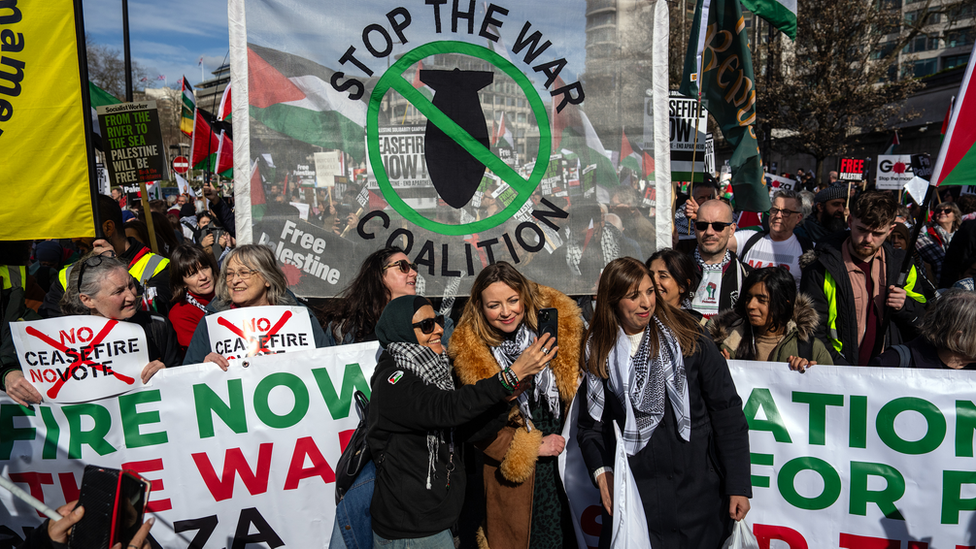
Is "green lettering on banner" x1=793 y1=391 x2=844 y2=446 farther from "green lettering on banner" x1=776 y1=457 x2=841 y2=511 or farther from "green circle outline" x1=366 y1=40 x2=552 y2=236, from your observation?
"green circle outline" x1=366 y1=40 x2=552 y2=236

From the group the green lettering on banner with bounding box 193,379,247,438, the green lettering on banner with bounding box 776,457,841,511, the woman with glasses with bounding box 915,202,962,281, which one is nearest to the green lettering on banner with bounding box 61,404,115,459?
the green lettering on banner with bounding box 193,379,247,438

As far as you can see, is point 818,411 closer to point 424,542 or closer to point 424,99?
point 424,542

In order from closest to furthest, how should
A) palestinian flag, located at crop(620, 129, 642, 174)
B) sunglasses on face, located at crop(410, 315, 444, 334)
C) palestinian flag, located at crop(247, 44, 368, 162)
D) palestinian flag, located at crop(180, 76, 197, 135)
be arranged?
sunglasses on face, located at crop(410, 315, 444, 334) → palestinian flag, located at crop(247, 44, 368, 162) → palestinian flag, located at crop(620, 129, 642, 174) → palestinian flag, located at crop(180, 76, 197, 135)

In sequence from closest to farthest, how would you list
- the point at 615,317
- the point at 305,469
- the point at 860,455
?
the point at 615,317
the point at 860,455
the point at 305,469

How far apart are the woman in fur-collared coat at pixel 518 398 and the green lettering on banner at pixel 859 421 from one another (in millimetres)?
1329

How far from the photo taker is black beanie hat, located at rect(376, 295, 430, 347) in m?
2.49

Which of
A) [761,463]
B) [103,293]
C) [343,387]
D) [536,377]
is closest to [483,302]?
[536,377]

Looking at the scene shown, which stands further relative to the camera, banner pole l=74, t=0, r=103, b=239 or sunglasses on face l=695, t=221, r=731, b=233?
sunglasses on face l=695, t=221, r=731, b=233

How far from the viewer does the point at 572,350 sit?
Result: 291 cm

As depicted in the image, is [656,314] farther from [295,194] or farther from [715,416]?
[295,194]

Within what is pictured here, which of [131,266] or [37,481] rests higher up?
[131,266]

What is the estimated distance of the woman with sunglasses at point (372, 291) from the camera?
358cm

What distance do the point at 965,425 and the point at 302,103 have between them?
3.74 m

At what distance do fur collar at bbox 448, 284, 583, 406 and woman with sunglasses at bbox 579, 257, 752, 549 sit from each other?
177 millimetres
